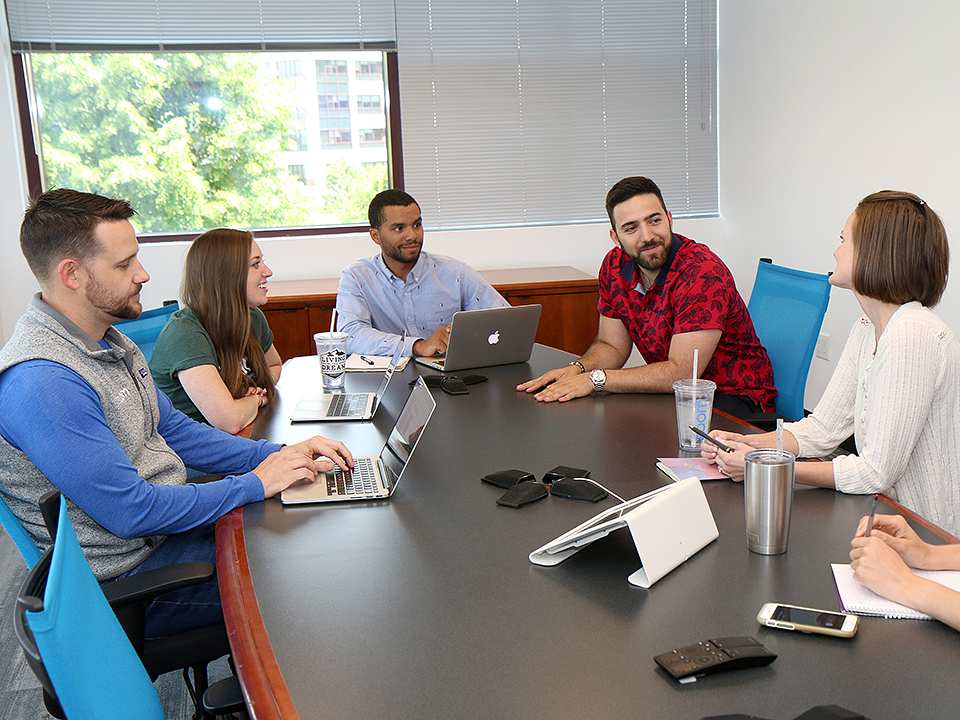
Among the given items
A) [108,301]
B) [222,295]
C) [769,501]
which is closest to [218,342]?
[222,295]

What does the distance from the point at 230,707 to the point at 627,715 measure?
21.7 inches

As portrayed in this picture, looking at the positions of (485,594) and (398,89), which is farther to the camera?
(398,89)

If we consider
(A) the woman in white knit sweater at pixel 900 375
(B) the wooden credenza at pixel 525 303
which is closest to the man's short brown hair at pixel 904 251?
(A) the woman in white knit sweater at pixel 900 375

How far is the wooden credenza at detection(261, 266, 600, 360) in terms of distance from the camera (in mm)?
4215

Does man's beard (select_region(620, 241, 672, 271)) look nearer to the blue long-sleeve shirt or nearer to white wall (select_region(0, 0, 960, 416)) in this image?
white wall (select_region(0, 0, 960, 416))

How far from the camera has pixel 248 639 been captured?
111 centimetres

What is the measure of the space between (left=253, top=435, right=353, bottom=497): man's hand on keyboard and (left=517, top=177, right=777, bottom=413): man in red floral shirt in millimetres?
732

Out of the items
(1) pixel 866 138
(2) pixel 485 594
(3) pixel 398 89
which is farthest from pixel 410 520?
(3) pixel 398 89

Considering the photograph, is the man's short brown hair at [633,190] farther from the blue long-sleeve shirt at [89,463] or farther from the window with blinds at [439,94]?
the window with blinds at [439,94]

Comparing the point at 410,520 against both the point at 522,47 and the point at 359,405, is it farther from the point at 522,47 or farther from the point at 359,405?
the point at 522,47

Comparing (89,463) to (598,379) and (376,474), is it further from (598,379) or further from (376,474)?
(598,379)

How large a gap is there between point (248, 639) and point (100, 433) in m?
0.64

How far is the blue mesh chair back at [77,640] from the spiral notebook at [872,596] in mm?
1011

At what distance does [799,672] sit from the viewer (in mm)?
968
